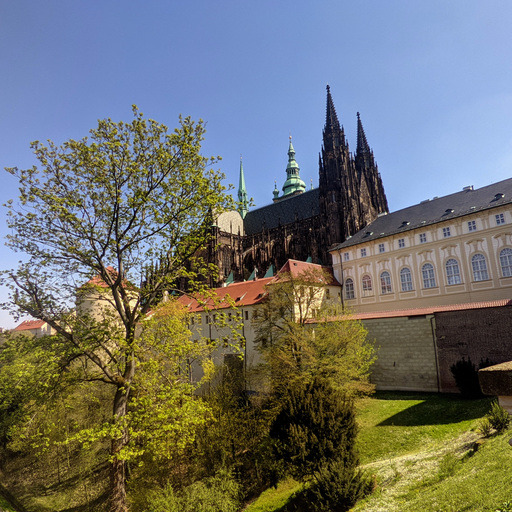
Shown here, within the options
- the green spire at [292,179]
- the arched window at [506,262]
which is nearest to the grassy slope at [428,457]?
the arched window at [506,262]

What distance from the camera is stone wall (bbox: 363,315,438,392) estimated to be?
77.9ft

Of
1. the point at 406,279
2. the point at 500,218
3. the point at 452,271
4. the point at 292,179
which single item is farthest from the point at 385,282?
the point at 292,179

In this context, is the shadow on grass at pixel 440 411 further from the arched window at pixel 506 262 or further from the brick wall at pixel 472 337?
the arched window at pixel 506 262

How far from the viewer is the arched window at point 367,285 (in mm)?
37781

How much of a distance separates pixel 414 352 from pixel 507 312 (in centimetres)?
607

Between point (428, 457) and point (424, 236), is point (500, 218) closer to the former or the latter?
point (424, 236)

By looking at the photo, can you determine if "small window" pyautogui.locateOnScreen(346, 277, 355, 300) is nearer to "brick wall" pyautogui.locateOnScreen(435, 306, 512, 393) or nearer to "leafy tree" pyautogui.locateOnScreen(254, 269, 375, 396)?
"leafy tree" pyautogui.locateOnScreen(254, 269, 375, 396)

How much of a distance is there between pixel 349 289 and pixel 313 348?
18.1 metres

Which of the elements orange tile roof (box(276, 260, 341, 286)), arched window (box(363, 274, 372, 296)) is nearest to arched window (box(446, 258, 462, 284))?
arched window (box(363, 274, 372, 296))

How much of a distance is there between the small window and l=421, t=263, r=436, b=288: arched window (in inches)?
290

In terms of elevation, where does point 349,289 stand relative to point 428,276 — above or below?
below

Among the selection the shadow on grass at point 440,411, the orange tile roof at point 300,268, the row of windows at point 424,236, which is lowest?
the shadow on grass at point 440,411

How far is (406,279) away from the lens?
35531 millimetres

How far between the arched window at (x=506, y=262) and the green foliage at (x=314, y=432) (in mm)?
22494
